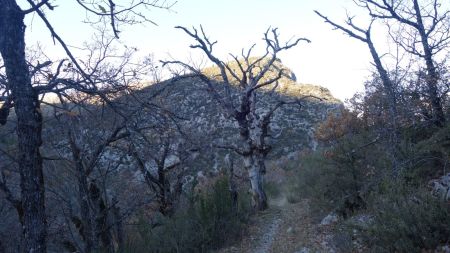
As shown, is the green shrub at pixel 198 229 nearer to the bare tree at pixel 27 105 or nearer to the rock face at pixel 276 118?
the bare tree at pixel 27 105

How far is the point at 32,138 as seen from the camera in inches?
178

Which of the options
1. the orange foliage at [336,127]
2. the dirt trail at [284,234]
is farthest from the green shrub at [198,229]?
the orange foliage at [336,127]

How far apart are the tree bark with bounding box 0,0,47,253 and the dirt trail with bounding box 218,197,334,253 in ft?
18.3

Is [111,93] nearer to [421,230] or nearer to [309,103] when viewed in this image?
[421,230]

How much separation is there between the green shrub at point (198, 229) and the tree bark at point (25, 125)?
6162 millimetres

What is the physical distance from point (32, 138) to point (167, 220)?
25.2 feet

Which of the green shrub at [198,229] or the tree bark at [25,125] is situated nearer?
the tree bark at [25,125]

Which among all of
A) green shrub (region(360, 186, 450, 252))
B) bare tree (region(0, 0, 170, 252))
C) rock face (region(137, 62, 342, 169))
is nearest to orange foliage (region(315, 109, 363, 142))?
rock face (region(137, 62, 342, 169))

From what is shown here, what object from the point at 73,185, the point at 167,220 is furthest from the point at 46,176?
the point at 167,220

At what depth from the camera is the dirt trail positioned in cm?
955

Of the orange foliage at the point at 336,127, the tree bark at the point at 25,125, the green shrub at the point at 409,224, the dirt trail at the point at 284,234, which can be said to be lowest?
the dirt trail at the point at 284,234

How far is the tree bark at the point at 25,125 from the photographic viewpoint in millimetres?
4430

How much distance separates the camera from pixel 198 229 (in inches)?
446

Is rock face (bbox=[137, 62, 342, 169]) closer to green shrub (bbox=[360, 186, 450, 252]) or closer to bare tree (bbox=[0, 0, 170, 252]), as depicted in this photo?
green shrub (bbox=[360, 186, 450, 252])
